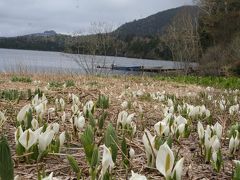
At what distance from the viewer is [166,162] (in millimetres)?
1442

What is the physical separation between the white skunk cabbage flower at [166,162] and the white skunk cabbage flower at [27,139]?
0.64m

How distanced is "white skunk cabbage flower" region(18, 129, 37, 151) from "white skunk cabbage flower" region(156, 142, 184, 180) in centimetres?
64

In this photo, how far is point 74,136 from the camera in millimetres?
2693

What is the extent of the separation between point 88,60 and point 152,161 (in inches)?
955

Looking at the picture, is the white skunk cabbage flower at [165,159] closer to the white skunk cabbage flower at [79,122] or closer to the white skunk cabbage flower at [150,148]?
the white skunk cabbage flower at [150,148]

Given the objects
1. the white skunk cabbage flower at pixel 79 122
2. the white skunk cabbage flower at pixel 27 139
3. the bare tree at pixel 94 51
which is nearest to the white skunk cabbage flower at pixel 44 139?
the white skunk cabbage flower at pixel 27 139

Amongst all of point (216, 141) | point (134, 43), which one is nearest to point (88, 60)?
point (216, 141)

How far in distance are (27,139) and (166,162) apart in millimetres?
701

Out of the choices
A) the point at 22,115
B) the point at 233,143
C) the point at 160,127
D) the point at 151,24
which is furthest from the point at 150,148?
the point at 151,24

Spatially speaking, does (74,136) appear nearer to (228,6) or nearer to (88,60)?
(88,60)

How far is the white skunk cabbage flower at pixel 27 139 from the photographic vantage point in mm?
1852

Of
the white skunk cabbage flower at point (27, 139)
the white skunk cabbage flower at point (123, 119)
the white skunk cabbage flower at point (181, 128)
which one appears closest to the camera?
the white skunk cabbage flower at point (27, 139)

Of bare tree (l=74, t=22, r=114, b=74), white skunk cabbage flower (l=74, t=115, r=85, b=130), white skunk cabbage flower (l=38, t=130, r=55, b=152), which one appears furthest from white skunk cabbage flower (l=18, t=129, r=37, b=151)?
bare tree (l=74, t=22, r=114, b=74)

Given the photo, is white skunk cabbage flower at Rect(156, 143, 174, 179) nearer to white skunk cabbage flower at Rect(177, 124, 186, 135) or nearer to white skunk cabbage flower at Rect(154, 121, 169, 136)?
white skunk cabbage flower at Rect(154, 121, 169, 136)
